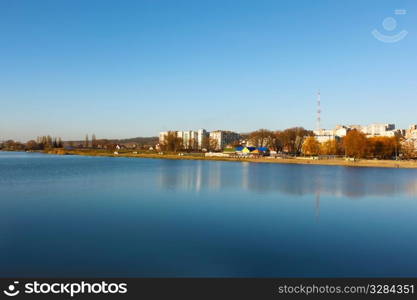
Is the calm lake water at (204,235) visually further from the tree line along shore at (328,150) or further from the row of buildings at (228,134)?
the row of buildings at (228,134)

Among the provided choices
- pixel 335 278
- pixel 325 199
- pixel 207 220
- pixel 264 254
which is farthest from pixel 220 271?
pixel 325 199

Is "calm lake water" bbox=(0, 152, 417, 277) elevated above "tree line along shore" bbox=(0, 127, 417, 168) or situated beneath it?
situated beneath

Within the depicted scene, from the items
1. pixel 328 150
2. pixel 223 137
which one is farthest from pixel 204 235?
pixel 223 137

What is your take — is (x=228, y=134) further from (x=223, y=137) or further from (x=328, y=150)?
(x=328, y=150)

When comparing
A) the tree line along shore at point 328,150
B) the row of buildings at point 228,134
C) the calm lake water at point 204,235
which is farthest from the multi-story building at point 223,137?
the calm lake water at point 204,235

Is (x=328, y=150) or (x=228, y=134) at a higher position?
(x=228, y=134)

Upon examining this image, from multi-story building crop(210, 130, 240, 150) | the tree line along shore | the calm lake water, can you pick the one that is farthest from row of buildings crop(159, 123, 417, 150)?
the calm lake water

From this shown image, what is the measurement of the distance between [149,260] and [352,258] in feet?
12.9

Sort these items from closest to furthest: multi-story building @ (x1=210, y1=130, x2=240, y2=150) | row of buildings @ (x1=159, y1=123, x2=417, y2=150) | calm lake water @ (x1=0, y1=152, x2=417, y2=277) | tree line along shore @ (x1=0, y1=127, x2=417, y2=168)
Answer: calm lake water @ (x1=0, y1=152, x2=417, y2=277), tree line along shore @ (x1=0, y1=127, x2=417, y2=168), row of buildings @ (x1=159, y1=123, x2=417, y2=150), multi-story building @ (x1=210, y1=130, x2=240, y2=150)

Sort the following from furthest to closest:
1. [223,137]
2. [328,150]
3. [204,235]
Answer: [223,137], [328,150], [204,235]

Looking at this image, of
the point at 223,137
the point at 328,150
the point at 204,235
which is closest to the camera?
the point at 204,235

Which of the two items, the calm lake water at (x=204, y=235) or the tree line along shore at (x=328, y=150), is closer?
the calm lake water at (x=204, y=235)

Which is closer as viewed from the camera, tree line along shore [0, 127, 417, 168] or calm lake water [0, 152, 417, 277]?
calm lake water [0, 152, 417, 277]

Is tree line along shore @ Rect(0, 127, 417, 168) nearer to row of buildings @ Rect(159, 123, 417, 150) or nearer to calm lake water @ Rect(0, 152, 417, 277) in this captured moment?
row of buildings @ Rect(159, 123, 417, 150)
